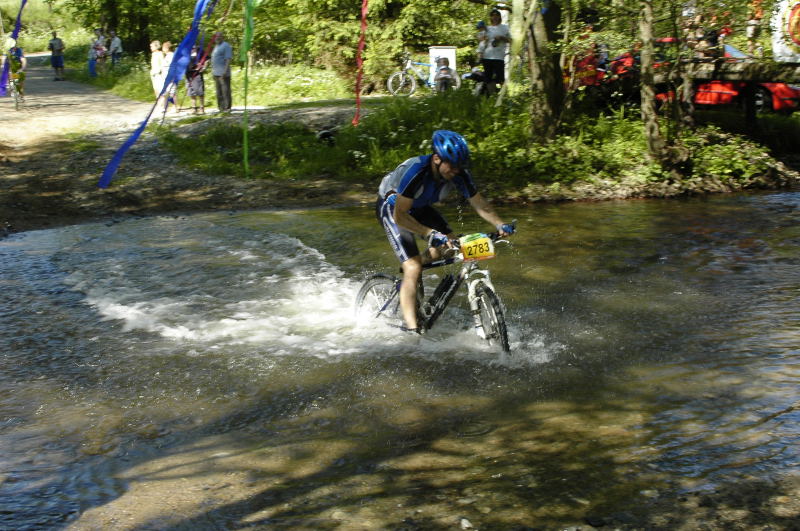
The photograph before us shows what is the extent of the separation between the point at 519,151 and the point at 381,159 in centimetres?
281

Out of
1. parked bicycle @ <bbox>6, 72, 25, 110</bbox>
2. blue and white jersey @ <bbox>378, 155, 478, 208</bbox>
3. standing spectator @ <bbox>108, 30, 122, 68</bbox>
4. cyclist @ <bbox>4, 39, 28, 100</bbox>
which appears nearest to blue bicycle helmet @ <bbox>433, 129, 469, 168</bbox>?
blue and white jersey @ <bbox>378, 155, 478, 208</bbox>

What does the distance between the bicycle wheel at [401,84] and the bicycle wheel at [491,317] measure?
20.0 meters

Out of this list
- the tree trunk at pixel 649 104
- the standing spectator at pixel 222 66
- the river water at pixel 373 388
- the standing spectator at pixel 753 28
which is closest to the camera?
the river water at pixel 373 388

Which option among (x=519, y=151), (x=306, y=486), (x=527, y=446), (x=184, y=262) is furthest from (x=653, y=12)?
(x=306, y=486)

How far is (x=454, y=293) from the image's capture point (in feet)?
25.0

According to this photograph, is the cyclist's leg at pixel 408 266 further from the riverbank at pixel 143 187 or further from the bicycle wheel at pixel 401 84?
the bicycle wheel at pixel 401 84

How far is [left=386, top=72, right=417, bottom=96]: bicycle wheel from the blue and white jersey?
19550 millimetres

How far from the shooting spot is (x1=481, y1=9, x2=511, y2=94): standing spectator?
58.6 ft

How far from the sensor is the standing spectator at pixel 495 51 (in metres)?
17.9

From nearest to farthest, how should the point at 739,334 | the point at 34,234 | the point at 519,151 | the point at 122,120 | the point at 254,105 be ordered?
the point at 739,334 < the point at 34,234 < the point at 519,151 < the point at 122,120 < the point at 254,105

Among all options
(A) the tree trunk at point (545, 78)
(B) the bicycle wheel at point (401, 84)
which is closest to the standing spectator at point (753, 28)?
(A) the tree trunk at point (545, 78)

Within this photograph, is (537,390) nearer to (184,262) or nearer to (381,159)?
(184,262)

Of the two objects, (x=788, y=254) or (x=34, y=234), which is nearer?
(x=788, y=254)

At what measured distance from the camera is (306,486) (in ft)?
16.7
